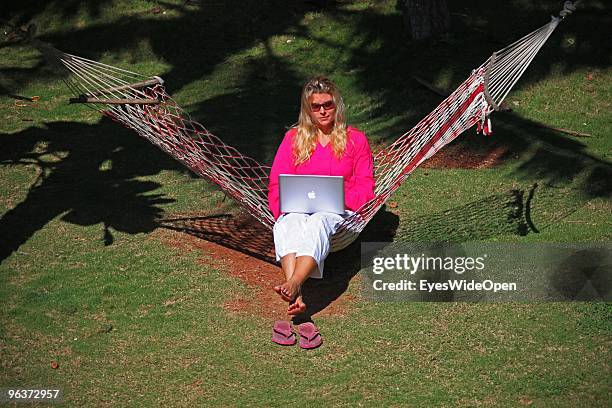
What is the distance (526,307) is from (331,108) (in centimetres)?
158

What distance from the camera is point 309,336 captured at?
5.05 meters

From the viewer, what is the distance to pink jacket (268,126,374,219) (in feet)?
18.4

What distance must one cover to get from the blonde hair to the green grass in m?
0.76

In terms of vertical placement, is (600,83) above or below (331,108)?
below

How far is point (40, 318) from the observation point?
5332 mm

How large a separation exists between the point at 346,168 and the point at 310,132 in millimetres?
301

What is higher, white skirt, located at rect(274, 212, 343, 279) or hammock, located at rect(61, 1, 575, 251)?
hammock, located at rect(61, 1, 575, 251)

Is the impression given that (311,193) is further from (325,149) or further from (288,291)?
(288,291)

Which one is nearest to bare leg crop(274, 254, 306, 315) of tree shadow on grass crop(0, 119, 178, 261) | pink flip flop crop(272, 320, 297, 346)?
pink flip flop crop(272, 320, 297, 346)

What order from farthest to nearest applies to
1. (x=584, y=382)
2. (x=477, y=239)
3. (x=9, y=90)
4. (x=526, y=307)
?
(x=9, y=90)
(x=477, y=239)
(x=526, y=307)
(x=584, y=382)

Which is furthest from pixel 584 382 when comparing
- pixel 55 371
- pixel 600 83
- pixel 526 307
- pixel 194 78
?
pixel 194 78

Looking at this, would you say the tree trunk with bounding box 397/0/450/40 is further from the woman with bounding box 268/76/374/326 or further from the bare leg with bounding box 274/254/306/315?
the bare leg with bounding box 274/254/306/315

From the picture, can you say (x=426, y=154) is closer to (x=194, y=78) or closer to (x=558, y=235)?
(x=558, y=235)

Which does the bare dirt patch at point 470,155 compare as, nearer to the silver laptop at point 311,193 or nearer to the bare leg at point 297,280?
the silver laptop at point 311,193
